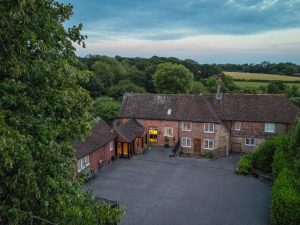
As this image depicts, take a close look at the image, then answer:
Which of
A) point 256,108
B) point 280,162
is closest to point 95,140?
point 280,162

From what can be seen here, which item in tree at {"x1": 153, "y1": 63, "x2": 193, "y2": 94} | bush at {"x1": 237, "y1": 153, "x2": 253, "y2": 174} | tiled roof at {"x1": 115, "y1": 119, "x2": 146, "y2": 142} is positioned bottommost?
bush at {"x1": 237, "y1": 153, "x2": 253, "y2": 174}

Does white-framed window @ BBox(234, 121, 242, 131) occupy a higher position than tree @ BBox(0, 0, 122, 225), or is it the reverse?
tree @ BBox(0, 0, 122, 225)

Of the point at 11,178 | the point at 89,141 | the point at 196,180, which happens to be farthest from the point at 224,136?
the point at 11,178

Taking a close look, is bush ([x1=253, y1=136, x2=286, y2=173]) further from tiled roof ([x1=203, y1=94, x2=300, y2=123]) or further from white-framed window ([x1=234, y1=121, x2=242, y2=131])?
white-framed window ([x1=234, y1=121, x2=242, y2=131])

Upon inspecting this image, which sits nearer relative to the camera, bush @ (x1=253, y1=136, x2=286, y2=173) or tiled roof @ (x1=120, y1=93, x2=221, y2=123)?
bush @ (x1=253, y1=136, x2=286, y2=173)

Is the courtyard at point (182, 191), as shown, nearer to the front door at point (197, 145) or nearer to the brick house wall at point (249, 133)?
the front door at point (197, 145)

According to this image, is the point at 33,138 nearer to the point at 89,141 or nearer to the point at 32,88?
the point at 32,88

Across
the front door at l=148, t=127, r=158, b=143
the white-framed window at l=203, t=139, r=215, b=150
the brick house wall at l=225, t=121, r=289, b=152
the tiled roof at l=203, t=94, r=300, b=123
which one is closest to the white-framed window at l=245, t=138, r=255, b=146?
the brick house wall at l=225, t=121, r=289, b=152
